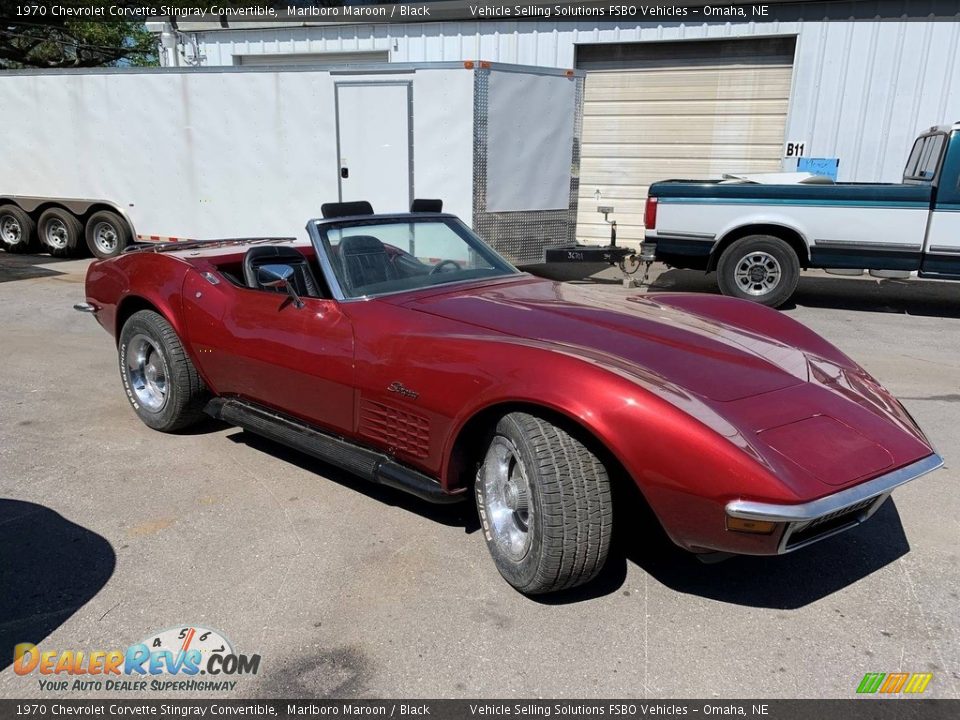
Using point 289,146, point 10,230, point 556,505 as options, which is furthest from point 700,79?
point 556,505

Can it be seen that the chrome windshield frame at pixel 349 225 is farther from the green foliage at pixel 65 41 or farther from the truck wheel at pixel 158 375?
the green foliage at pixel 65 41

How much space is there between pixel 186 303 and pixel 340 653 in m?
2.51

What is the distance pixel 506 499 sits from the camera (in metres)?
3.11

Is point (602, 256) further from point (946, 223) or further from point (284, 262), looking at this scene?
point (284, 262)

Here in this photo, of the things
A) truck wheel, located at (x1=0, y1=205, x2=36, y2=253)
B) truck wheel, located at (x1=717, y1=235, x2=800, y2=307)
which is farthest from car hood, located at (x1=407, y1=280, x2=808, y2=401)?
truck wheel, located at (x1=0, y1=205, x2=36, y2=253)

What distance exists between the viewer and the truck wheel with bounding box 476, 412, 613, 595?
275cm

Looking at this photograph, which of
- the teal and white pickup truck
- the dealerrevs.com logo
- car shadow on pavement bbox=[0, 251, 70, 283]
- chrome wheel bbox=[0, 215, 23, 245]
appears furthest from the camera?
chrome wheel bbox=[0, 215, 23, 245]

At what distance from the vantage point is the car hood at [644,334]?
2984 mm

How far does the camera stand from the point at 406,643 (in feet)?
9.06

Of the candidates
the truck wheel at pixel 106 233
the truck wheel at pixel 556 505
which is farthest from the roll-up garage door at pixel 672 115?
the truck wheel at pixel 556 505

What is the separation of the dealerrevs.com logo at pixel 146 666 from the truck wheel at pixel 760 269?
7989 millimetres

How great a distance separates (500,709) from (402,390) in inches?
54.2

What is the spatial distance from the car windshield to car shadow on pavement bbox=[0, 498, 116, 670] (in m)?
1.66

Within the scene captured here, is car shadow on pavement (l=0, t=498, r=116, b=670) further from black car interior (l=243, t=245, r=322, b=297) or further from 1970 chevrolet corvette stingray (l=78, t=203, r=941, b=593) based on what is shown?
black car interior (l=243, t=245, r=322, b=297)
